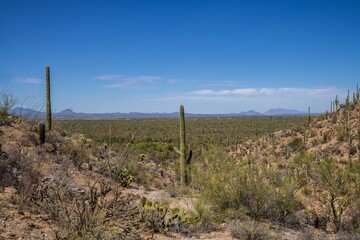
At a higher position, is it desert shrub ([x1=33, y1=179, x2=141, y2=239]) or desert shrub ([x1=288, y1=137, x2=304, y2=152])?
desert shrub ([x1=33, y1=179, x2=141, y2=239])

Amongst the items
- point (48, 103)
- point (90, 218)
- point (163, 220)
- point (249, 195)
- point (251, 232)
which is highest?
point (48, 103)

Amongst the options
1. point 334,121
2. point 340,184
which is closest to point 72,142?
point 340,184

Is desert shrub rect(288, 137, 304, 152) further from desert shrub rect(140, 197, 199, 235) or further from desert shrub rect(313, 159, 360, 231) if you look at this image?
desert shrub rect(140, 197, 199, 235)

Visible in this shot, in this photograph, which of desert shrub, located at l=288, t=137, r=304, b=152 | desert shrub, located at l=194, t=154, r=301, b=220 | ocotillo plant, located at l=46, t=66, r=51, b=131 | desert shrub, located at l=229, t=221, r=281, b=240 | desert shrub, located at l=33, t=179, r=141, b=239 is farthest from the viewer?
desert shrub, located at l=288, t=137, r=304, b=152

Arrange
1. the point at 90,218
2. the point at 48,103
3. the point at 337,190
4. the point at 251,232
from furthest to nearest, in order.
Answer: the point at 48,103, the point at 337,190, the point at 251,232, the point at 90,218

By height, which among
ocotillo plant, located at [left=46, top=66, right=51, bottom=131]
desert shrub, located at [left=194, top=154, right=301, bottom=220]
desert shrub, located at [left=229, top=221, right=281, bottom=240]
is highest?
ocotillo plant, located at [left=46, top=66, right=51, bottom=131]

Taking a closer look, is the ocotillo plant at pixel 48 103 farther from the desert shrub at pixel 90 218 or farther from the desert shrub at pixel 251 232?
the desert shrub at pixel 251 232

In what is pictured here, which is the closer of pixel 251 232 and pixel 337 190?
pixel 251 232

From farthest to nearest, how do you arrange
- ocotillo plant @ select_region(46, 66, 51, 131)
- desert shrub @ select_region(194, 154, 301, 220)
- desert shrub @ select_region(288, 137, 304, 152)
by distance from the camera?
desert shrub @ select_region(288, 137, 304, 152) < ocotillo plant @ select_region(46, 66, 51, 131) < desert shrub @ select_region(194, 154, 301, 220)

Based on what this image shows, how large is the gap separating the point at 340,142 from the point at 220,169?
13.8 m

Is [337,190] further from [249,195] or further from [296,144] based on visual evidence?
[296,144]

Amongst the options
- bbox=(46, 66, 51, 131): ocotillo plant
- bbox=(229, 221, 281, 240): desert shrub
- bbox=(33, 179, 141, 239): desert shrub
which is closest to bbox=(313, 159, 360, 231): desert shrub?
bbox=(229, 221, 281, 240): desert shrub

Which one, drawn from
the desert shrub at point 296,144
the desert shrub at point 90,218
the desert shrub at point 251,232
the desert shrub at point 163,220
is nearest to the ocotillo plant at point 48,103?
the desert shrub at point 90,218

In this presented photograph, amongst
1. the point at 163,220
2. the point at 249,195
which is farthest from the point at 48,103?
the point at 249,195
